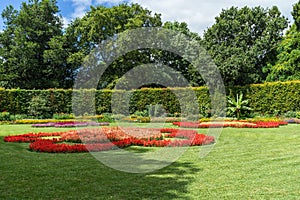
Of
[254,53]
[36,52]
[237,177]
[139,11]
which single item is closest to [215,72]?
[254,53]

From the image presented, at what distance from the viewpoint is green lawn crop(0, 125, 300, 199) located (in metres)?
4.18

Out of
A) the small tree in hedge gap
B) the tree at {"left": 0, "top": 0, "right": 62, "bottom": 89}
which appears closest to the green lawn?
the small tree in hedge gap

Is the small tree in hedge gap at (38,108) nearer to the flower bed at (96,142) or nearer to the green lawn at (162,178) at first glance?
the flower bed at (96,142)

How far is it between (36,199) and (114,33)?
93.3ft

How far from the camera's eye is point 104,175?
523 cm

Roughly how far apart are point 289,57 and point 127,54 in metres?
15.3

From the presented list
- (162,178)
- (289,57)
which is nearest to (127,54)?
(289,57)

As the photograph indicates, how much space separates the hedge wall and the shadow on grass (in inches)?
678

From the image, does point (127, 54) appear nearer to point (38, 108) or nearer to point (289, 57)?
point (38, 108)

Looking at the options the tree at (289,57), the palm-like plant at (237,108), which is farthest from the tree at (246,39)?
the palm-like plant at (237,108)

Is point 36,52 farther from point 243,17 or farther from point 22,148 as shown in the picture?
point 22,148

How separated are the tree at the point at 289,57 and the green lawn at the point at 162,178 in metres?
22.3

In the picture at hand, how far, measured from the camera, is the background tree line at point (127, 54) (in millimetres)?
28250

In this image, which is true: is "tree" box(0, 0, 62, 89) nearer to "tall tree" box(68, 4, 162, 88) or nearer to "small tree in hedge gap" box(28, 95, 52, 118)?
"tall tree" box(68, 4, 162, 88)
